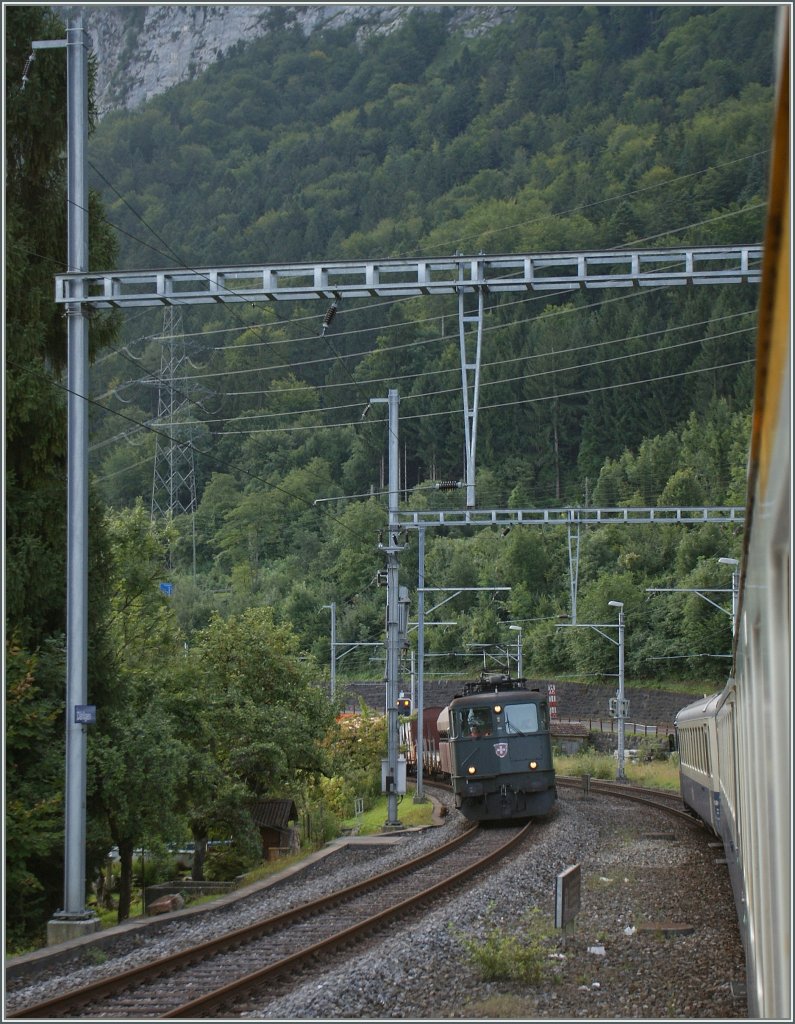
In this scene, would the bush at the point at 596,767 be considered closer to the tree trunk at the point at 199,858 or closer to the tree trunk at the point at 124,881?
the tree trunk at the point at 199,858

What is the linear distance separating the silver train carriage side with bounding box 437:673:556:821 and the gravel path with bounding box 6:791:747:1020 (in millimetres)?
5349

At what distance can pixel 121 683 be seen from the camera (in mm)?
18047

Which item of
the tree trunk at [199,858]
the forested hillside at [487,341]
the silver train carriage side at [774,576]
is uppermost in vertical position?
the forested hillside at [487,341]

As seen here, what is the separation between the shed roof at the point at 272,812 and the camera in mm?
29188

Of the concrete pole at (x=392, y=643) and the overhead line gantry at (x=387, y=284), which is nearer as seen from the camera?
the overhead line gantry at (x=387, y=284)

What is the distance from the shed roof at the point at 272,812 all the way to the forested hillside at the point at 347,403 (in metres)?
0.62

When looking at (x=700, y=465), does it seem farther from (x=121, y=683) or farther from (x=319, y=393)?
(x=121, y=683)

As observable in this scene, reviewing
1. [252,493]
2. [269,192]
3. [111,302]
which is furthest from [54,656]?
[269,192]

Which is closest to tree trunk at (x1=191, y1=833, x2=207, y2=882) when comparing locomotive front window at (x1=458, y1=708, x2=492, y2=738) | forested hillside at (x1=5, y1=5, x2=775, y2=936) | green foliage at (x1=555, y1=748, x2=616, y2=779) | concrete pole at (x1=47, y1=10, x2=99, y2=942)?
forested hillside at (x1=5, y1=5, x2=775, y2=936)

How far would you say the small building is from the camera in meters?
29.1

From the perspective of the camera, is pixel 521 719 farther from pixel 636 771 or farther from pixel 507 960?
pixel 636 771

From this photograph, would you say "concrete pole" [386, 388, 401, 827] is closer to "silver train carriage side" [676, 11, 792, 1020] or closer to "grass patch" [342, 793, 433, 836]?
"grass patch" [342, 793, 433, 836]

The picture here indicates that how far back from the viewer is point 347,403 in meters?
104

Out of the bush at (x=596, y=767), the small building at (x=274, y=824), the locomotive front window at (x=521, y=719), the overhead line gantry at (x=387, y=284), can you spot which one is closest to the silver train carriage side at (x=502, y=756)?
the locomotive front window at (x=521, y=719)
